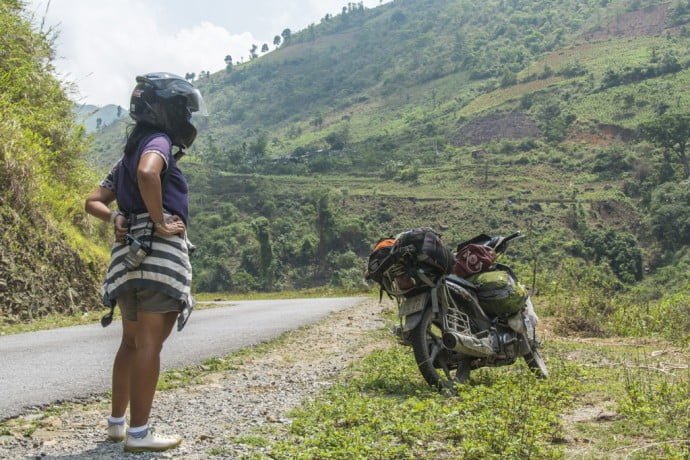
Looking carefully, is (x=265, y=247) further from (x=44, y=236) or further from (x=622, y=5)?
(x=622, y=5)

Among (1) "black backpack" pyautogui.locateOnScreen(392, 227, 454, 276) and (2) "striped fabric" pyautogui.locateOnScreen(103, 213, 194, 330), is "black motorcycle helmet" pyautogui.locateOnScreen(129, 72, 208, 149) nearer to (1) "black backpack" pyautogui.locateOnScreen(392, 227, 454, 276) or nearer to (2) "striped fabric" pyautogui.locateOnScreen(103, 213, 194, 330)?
(2) "striped fabric" pyautogui.locateOnScreen(103, 213, 194, 330)

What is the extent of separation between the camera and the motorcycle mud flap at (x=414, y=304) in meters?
5.63

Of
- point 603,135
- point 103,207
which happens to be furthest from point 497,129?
point 103,207

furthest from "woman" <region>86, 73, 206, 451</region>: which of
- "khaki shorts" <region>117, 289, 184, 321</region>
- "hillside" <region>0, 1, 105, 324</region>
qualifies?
"hillside" <region>0, 1, 105, 324</region>

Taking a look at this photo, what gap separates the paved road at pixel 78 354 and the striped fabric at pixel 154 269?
58.5 inches

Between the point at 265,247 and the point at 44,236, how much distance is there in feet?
177

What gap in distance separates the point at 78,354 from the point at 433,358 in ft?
12.4

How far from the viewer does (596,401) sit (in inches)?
201

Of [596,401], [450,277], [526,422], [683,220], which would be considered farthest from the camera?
[683,220]

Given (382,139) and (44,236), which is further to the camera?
(382,139)

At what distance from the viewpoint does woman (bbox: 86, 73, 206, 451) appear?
3.63m

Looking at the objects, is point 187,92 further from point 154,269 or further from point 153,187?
point 154,269

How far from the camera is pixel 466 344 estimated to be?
18.2 ft

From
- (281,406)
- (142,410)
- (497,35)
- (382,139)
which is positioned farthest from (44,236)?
(497,35)
